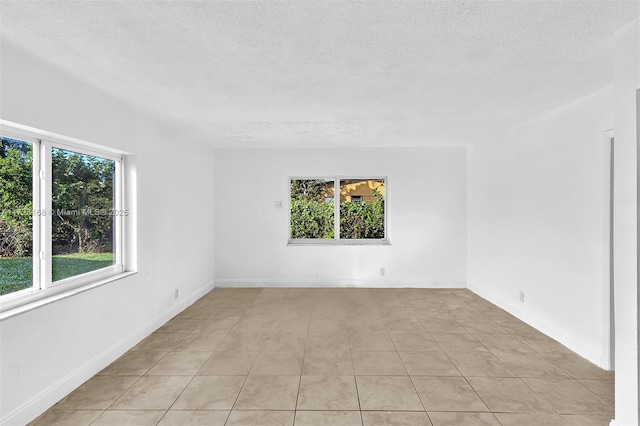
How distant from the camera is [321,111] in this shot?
338cm

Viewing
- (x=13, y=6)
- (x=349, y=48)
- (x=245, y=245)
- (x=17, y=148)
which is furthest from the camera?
(x=245, y=245)

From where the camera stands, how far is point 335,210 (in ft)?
18.8

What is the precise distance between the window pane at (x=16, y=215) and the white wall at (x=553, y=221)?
15.2 feet

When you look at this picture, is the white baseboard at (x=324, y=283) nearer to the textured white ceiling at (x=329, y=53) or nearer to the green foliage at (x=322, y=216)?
the green foliage at (x=322, y=216)

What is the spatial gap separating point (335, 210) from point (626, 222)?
4.17m

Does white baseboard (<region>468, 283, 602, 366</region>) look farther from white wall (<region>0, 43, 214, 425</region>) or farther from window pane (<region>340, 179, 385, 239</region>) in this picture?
white wall (<region>0, 43, 214, 425</region>)

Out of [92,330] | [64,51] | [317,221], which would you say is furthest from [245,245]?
[64,51]

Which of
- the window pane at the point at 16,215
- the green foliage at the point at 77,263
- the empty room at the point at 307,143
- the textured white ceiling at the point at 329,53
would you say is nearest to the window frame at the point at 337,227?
the empty room at the point at 307,143

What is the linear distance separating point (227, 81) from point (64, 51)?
3.43ft

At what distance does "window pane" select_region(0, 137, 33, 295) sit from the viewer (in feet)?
7.02

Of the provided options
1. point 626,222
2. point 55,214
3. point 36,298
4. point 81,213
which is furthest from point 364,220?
point 36,298

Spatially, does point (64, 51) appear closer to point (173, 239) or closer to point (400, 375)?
point (173, 239)

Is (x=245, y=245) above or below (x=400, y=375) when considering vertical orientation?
above

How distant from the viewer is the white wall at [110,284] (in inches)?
79.8
